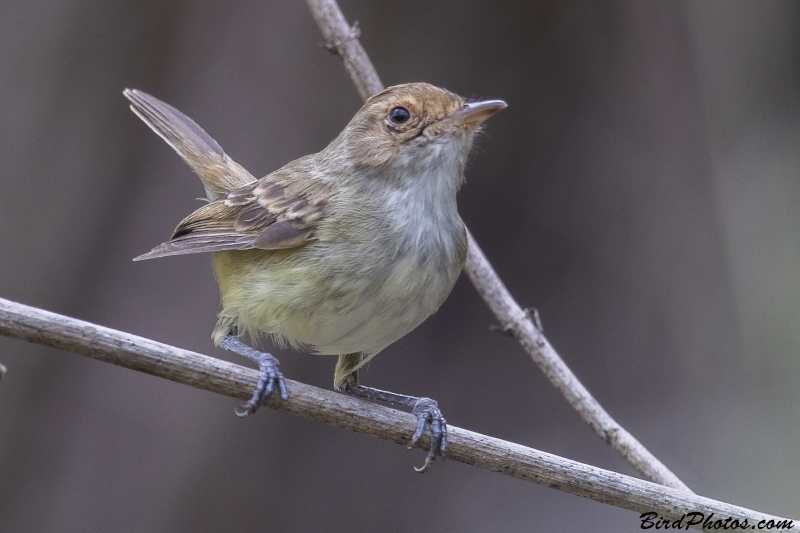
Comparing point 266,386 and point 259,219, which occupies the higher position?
point 259,219

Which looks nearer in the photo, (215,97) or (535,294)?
(215,97)

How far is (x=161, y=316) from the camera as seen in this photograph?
→ 589 centimetres

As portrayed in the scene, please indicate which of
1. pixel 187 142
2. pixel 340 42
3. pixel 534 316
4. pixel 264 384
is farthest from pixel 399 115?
pixel 187 142

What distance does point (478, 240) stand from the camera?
6.56 meters

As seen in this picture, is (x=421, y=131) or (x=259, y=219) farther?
(x=259, y=219)

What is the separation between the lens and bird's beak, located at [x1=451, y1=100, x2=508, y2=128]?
373cm

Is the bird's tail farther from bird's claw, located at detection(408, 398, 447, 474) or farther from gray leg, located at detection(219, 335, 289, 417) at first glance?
bird's claw, located at detection(408, 398, 447, 474)

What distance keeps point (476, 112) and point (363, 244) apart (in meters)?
0.81

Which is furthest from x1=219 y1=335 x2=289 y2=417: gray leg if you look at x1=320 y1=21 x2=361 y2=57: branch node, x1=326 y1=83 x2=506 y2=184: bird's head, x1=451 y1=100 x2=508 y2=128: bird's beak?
x1=320 y1=21 x2=361 y2=57: branch node

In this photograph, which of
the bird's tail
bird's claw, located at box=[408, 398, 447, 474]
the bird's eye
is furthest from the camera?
the bird's tail

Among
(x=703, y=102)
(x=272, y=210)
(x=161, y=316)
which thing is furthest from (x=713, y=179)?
(x=161, y=316)

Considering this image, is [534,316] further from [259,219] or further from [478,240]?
[478,240]

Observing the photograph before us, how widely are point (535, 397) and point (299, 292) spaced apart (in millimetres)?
3356

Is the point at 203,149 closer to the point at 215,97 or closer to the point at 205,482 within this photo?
the point at 215,97
